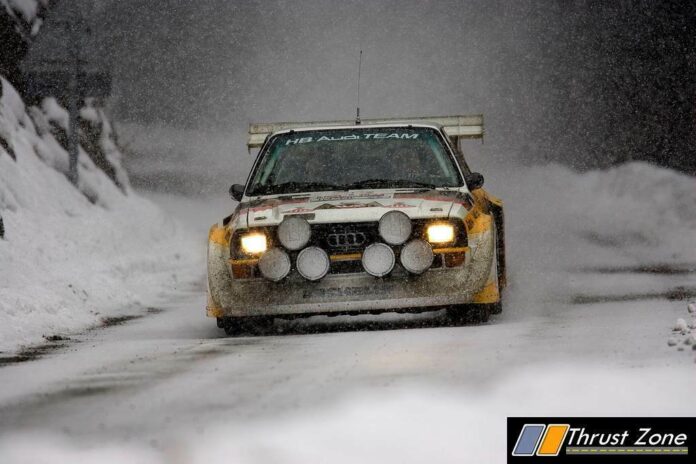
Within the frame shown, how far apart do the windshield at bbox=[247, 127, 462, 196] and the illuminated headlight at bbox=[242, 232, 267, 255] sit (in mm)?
987

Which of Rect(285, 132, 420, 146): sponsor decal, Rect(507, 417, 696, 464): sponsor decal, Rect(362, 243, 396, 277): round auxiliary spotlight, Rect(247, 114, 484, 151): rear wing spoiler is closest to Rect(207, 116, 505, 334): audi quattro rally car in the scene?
Rect(362, 243, 396, 277): round auxiliary spotlight

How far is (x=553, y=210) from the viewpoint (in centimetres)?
2670

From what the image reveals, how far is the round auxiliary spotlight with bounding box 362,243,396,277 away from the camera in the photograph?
25.9ft

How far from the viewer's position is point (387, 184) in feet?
29.0

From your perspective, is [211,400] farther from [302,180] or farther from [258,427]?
[302,180]

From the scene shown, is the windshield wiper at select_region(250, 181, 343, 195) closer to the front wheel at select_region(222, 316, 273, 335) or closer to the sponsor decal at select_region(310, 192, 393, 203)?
the sponsor decal at select_region(310, 192, 393, 203)

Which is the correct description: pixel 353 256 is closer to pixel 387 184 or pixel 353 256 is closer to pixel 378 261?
pixel 378 261

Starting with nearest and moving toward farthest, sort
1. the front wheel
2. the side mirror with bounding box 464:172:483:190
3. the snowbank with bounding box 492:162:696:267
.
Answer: the front wheel < the side mirror with bounding box 464:172:483:190 < the snowbank with bounding box 492:162:696:267

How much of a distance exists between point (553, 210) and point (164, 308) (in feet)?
54.2

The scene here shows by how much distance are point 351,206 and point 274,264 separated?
0.64m

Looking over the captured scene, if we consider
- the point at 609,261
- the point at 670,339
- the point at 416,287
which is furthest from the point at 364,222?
the point at 609,261

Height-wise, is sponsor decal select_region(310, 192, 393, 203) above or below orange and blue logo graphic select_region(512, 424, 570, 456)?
above

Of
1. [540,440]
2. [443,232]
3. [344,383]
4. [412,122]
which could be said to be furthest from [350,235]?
[540,440]

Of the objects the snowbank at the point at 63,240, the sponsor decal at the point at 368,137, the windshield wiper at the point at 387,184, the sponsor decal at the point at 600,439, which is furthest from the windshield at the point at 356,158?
the sponsor decal at the point at 600,439
